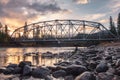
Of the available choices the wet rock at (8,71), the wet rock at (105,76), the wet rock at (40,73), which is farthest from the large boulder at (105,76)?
the wet rock at (8,71)

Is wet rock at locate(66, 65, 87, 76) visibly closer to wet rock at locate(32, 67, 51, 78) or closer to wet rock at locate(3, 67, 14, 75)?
wet rock at locate(32, 67, 51, 78)

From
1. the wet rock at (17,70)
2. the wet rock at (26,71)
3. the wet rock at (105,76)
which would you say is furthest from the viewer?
the wet rock at (17,70)

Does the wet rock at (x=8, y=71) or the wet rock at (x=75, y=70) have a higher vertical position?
the wet rock at (x=75, y=70)

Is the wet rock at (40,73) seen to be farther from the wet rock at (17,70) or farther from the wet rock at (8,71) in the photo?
the wet rock at (8,71)

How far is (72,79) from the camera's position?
13406 millimetres

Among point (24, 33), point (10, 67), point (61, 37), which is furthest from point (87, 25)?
point (10, 67)

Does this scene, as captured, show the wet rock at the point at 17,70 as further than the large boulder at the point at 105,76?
Yes

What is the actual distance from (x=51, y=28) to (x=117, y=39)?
22.0 meters

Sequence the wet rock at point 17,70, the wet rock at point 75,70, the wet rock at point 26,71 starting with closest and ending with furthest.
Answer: the wet rock at point 75,70 → the wet rock at point 26,71 → the wet rock at point 17,70

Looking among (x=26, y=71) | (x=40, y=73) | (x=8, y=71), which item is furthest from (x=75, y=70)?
(x=8, y=71)

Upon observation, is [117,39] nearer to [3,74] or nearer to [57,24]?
[57,24]

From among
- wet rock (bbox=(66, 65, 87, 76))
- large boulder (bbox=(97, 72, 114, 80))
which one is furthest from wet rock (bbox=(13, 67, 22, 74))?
large boulder (bbox=(97, 72, 114, 80))

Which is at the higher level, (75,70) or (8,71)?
(75,70)

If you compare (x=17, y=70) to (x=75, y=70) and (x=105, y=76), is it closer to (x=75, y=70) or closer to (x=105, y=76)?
(x=75, y=70)
